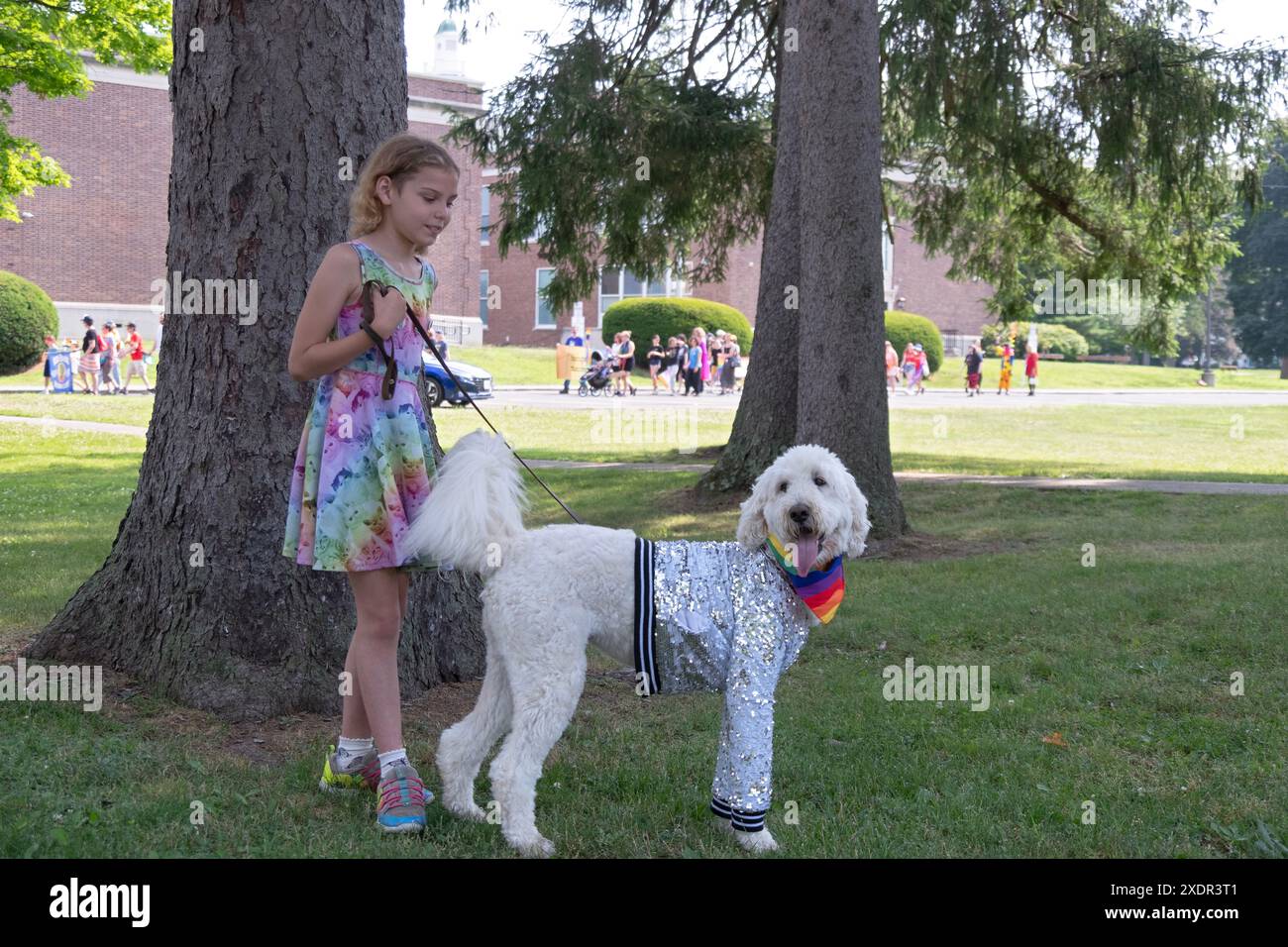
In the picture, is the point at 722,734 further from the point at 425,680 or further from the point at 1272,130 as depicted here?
the point at 1272,130

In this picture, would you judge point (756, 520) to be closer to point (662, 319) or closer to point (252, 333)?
point (252, 333)

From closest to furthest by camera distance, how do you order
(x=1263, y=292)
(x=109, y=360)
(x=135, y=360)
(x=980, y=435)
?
(x=980, y=435), (x=109, y=360), (x=135, y=360), (x=1263, y=292)

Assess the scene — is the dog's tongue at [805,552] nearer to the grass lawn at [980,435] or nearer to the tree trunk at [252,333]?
the tree trunk at [252,333]

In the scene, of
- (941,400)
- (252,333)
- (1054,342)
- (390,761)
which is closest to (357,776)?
(390,761)

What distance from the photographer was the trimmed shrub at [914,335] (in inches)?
1692

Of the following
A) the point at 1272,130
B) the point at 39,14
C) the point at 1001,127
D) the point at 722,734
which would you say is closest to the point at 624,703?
the point at 722,734

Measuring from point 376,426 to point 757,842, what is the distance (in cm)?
180

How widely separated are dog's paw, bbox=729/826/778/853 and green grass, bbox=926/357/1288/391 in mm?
38420

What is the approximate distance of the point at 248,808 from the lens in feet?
12.7

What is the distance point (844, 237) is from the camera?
9172 mm

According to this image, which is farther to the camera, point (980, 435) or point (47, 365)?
point (47, 365)

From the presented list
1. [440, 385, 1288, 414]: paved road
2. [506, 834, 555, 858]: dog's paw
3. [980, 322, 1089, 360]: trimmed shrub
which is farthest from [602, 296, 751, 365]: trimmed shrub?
[506, 834, 555, 858]: dog's paw

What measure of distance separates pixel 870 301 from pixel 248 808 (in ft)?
22.1
